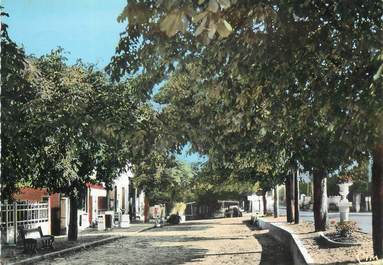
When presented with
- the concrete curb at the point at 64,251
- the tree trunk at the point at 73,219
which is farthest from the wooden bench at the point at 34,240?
the tree trunk at the point at 73,219

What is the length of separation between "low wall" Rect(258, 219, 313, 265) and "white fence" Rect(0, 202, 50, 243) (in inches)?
392

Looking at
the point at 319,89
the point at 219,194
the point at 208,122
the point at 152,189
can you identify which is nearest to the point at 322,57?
the point at 319,89

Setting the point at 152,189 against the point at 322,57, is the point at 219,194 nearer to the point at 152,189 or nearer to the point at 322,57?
the point at 152,189

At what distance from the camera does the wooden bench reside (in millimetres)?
20875

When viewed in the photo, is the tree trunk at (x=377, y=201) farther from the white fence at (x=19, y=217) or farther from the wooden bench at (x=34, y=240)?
the white fence at (x=19, y=217)

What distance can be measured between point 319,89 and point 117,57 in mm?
2767

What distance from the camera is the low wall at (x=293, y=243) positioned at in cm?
1410

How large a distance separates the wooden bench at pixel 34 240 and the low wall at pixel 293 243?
26.9ft

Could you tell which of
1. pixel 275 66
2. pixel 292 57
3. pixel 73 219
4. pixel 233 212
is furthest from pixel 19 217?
pixel 233 212

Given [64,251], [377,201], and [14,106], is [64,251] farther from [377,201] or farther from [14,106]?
[377,201]

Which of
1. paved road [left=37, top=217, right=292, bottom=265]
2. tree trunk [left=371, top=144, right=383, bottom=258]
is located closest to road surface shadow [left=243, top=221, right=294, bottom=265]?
paved road [left=37, top=217, right=292, bottom=265]

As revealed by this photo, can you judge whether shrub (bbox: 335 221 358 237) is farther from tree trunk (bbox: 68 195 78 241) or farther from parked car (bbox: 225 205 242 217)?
parked car (bbox: 225 205 242 217)

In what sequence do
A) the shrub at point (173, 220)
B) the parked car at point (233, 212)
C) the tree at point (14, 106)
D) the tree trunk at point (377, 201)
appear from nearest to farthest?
the tree at point (14, 106), the tree trunk at point (377, 201), the shrub at point (173, 220), the parked car at point (233, 212)

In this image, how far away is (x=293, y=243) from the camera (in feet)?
60.4
